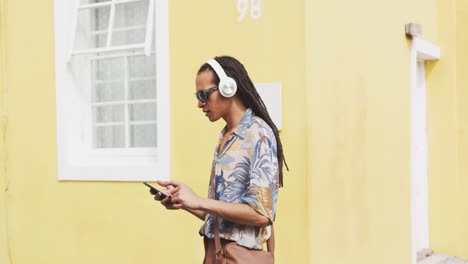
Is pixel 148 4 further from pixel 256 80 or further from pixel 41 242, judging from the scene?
pixel 41 242

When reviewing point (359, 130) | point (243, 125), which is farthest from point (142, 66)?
point (243, 125)

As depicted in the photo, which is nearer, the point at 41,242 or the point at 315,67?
the point at 315,67

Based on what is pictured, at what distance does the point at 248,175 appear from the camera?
2.83 meters

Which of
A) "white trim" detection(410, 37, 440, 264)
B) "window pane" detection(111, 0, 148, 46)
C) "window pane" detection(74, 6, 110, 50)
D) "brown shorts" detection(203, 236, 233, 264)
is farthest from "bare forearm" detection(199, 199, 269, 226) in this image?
"white trim" detection(410, 37, 440, 264)

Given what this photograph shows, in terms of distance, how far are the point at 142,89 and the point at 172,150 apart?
2.47 ft

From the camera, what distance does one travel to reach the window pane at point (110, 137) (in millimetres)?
5797

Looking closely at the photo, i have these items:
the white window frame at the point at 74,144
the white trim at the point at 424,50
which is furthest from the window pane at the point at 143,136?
the white trim at the point at 424,50

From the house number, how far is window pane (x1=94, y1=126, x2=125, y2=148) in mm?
1585

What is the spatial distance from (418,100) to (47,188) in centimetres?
399

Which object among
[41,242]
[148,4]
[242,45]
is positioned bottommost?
[41,242]

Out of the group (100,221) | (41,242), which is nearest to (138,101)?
(100,221)

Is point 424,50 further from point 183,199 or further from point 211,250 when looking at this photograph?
point 183,199

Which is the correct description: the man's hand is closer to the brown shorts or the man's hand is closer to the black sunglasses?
the brown shorts

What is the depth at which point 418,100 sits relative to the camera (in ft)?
24.1
